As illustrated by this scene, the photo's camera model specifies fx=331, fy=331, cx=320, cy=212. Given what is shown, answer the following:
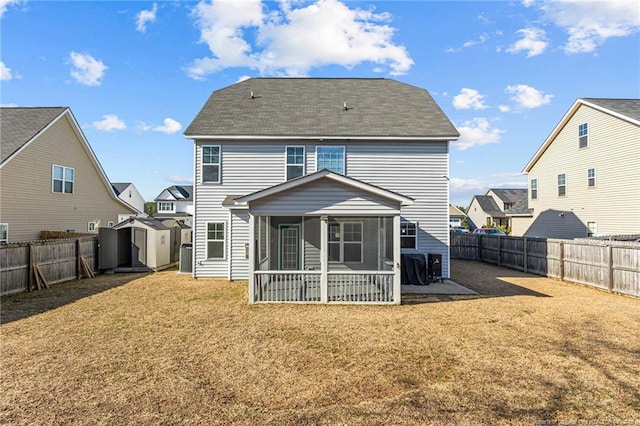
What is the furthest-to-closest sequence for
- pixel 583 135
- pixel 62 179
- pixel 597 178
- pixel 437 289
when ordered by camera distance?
pixel 583 135
pixel 597 178
pixel 62 179
pixel 437 289

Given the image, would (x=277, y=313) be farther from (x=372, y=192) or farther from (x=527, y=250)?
(x=527, y=250)

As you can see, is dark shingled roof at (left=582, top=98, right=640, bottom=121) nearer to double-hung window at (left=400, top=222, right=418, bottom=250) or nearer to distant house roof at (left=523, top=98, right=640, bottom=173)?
distant house roof at (left=523, top=98, right=640, bottom=173)

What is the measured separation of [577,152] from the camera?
62.3 ft

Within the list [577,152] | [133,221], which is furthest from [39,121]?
[577,152]

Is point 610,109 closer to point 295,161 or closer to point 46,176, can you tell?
point 295,161

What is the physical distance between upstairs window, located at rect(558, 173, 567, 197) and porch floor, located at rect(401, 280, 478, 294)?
13.0m

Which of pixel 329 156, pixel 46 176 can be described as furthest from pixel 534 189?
pixel 46 176

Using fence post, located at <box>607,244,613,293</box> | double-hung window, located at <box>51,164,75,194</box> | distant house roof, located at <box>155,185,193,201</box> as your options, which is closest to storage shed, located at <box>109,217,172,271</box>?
double-hung window, located at <box>51,164,75,194</box>

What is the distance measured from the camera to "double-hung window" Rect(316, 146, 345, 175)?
44.0 feet

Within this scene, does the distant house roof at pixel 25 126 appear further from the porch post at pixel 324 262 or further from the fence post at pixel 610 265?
the fence post at pixel 610 265

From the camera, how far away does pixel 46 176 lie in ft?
51.4

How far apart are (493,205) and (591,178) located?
34568 mm

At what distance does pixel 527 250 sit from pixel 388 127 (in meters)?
8.58

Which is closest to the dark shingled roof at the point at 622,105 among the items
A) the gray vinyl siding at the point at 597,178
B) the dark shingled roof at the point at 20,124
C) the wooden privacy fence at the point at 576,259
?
the gray vinyl siding at the point at 597,178
